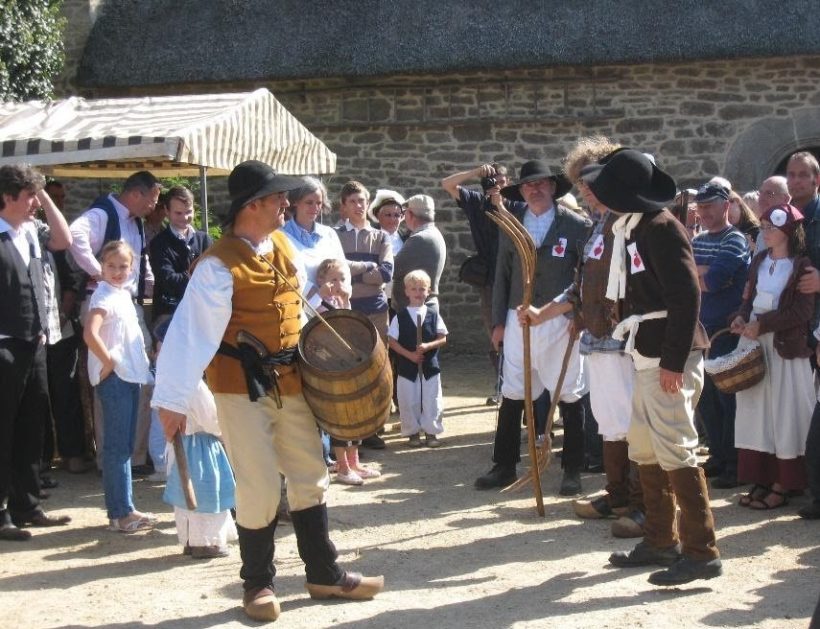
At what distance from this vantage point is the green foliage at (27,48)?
35.7 ft

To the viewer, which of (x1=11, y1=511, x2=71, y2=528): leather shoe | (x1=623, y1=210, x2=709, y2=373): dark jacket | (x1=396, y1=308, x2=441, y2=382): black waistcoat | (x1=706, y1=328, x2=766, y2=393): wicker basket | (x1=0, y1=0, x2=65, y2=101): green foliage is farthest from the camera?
(x1=0, y1=0, x2=65, y2=101): green foliage

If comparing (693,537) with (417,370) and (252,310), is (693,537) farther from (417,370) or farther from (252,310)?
(417,370)

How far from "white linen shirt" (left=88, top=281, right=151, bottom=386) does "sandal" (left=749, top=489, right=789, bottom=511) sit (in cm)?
340

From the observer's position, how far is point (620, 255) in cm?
532

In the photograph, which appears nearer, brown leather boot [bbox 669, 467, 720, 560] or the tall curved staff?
brown leather boot [bbox 669, 467, 720, 560]

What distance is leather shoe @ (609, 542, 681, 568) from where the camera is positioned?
18.0 feet

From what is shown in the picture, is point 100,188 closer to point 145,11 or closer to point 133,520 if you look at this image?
point 145,11

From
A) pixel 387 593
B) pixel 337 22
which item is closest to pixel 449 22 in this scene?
pixel 337 22

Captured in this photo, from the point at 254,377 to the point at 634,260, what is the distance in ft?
5.55

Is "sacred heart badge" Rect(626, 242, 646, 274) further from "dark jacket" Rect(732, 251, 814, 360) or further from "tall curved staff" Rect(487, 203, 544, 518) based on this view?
"dark jacket" Rect(732, 251, 814, 360)

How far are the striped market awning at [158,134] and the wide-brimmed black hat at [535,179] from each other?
1791 mm

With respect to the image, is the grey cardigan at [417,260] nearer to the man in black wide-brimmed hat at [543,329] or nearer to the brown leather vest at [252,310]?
the man in black wide-brimmed hat at [543,329]

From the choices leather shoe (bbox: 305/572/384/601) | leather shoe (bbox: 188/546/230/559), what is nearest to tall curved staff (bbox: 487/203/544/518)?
leather shoe (bbox: 305/572/384/601)

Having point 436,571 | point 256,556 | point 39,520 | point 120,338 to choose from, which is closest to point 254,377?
point 256,556
